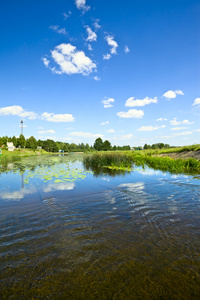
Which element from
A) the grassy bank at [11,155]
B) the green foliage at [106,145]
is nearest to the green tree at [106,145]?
the green foliage at [106,145]

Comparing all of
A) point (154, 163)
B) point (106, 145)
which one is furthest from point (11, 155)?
point (106, 145)

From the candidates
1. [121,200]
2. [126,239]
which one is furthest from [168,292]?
[121,200]

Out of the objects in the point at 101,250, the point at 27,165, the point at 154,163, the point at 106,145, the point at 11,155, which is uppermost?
the point at 106,145

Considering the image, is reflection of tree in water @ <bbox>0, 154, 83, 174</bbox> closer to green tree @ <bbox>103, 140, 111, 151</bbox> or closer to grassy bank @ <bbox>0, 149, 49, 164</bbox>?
grassy bank @ <bbox>0, 149, 49, 164</bbox>

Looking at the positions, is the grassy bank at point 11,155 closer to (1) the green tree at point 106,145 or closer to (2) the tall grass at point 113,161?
(2) the tall grass at point 113,161

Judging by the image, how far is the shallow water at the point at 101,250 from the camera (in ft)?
8.18

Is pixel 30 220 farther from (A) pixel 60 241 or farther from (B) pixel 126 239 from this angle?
(B) pixel 126 239

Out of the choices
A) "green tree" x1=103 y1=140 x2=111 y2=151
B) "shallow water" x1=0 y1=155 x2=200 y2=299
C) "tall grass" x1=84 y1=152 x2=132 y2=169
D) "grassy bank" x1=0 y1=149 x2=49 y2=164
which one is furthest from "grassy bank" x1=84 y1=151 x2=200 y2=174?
"green tree" x1=103 y1=140 x2=111 y2=151

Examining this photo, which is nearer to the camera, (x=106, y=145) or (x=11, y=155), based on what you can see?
(x=11, y=155)

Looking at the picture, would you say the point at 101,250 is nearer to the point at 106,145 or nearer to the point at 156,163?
the point at 156,163

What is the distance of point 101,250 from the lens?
3463 millimetres

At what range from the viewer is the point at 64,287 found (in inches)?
99.2

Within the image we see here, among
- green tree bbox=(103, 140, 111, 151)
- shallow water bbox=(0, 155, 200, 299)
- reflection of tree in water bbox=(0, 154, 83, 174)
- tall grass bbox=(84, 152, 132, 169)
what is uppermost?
green tree bbox=(103, 140, 111, 151)

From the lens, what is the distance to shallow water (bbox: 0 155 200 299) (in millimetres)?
2494
